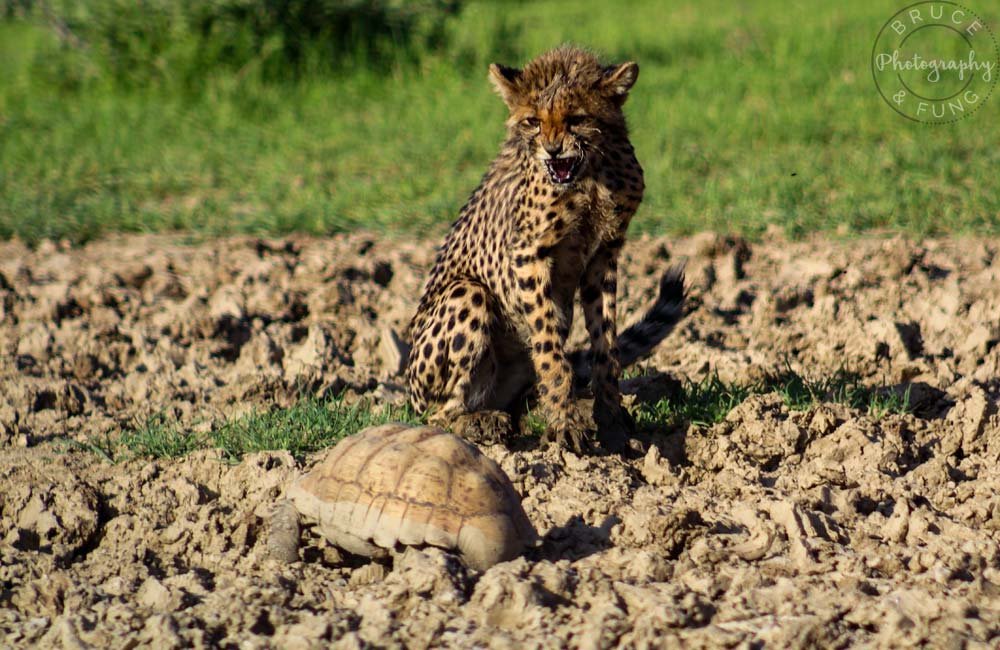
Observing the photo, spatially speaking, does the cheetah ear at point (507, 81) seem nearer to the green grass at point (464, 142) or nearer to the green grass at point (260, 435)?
the green grass at point (260, 435)

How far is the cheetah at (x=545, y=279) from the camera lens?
4066 mm

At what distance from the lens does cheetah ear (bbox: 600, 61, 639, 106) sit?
160 inches

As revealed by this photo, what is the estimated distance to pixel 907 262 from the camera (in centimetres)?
573

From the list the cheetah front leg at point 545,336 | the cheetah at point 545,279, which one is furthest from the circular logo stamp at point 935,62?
the cheetah front leg at point 545,336

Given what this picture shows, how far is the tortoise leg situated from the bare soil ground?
0.14ft

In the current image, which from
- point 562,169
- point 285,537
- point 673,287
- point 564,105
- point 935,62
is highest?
point 935,62

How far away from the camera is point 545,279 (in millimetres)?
4270

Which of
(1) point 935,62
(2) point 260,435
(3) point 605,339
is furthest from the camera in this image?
(1) point 935,62

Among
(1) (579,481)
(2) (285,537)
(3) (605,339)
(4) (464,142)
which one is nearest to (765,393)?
(3) (605,339)

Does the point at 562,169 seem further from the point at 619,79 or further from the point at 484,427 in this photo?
the point at 484,427

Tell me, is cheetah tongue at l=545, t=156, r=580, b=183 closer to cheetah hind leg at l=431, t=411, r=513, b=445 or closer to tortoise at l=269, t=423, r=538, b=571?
cheetah hind leg at l=431, t=411, r=513, b=445

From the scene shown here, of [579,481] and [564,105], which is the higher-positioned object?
[564,105]

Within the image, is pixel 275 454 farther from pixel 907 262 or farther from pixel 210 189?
pixel 210 189

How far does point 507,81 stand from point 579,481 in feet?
4.35
